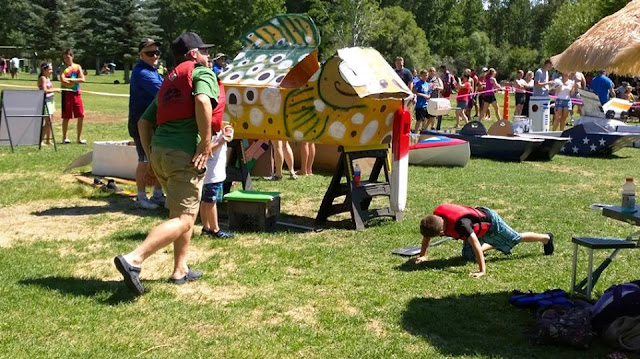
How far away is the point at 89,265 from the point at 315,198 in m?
3.87

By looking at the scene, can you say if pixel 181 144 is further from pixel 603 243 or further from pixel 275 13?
pixel 275 13

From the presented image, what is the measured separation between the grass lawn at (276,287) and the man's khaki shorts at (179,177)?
2.18 ft

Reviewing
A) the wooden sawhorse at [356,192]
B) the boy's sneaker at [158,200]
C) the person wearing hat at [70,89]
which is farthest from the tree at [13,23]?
the wooden sawhorse at [356,192]

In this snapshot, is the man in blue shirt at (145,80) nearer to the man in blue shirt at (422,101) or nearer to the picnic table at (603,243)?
the picnic table at (603,243)

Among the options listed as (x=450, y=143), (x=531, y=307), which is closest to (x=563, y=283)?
(x=531, y=307)

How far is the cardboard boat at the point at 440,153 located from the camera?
12.6 meters

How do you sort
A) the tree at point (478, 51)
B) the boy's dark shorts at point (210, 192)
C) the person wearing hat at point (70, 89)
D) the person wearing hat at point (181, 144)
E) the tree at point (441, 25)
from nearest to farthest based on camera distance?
the person wearing hat at point (181, 144) < the boy's dark shorts at point (210, 192) < the person wearing hat at point (70, 89) < the tree at point (478, 51) < the tree at point (441, 25)

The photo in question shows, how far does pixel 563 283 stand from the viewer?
19.5 ft

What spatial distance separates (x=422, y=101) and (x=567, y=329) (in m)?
13.7

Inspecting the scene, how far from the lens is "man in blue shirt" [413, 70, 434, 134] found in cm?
1788

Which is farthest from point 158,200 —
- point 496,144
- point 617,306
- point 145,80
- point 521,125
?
point 521,125

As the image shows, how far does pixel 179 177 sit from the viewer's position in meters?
5.51

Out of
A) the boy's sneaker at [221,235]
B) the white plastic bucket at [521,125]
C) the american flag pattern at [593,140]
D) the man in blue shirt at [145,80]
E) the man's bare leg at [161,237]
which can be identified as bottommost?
the boy's sneaker at [221,235]

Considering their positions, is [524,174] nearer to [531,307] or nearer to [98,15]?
[531,307]
